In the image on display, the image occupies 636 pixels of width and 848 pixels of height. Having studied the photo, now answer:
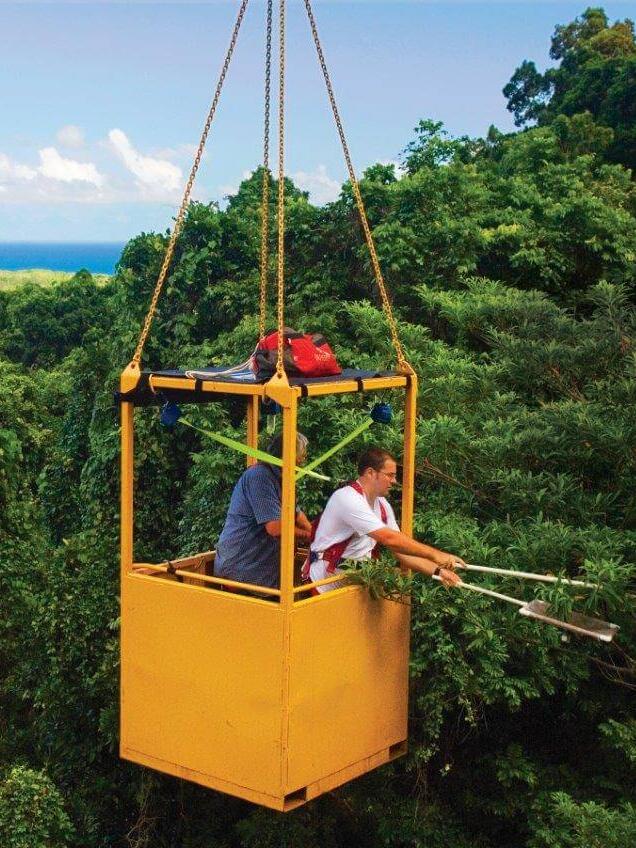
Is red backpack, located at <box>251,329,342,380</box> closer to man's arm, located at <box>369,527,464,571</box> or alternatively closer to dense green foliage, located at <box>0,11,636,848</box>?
man's arm, located at <box>369,527,464,571</box>

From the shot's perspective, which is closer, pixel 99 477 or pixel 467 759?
pixel 467 759

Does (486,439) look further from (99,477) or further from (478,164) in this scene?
(478,164)

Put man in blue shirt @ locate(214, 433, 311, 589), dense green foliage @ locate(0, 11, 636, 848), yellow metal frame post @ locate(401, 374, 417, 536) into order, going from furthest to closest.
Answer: dense green foliage @ locate(0, 11, 636, 848) < yellow metal frame post @ locate(401, 374, 417, 536) < man in blue shirt @ locate(214, 433, 311, 589)

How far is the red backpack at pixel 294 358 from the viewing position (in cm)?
630

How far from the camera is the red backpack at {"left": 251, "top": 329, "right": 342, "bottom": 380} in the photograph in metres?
6.30

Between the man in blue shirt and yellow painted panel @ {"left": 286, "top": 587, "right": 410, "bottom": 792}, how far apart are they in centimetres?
62

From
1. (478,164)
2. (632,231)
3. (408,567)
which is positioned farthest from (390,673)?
(478,164)

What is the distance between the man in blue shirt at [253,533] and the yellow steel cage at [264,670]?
301mm

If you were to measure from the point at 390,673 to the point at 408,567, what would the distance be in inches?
25.6

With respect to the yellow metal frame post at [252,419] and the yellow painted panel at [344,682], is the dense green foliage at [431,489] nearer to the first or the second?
the yellow painted panel at [344,682]

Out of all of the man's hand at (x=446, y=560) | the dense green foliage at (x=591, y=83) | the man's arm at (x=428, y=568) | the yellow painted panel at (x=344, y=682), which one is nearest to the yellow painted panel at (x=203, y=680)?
the yellow painted panel at (x=344, y=682)

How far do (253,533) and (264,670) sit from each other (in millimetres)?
948

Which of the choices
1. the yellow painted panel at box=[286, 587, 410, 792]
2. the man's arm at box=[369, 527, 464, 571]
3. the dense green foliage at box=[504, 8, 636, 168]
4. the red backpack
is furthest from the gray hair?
the dense green foliage at box=[504, 8, 636, 168]

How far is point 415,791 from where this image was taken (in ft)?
34.8
